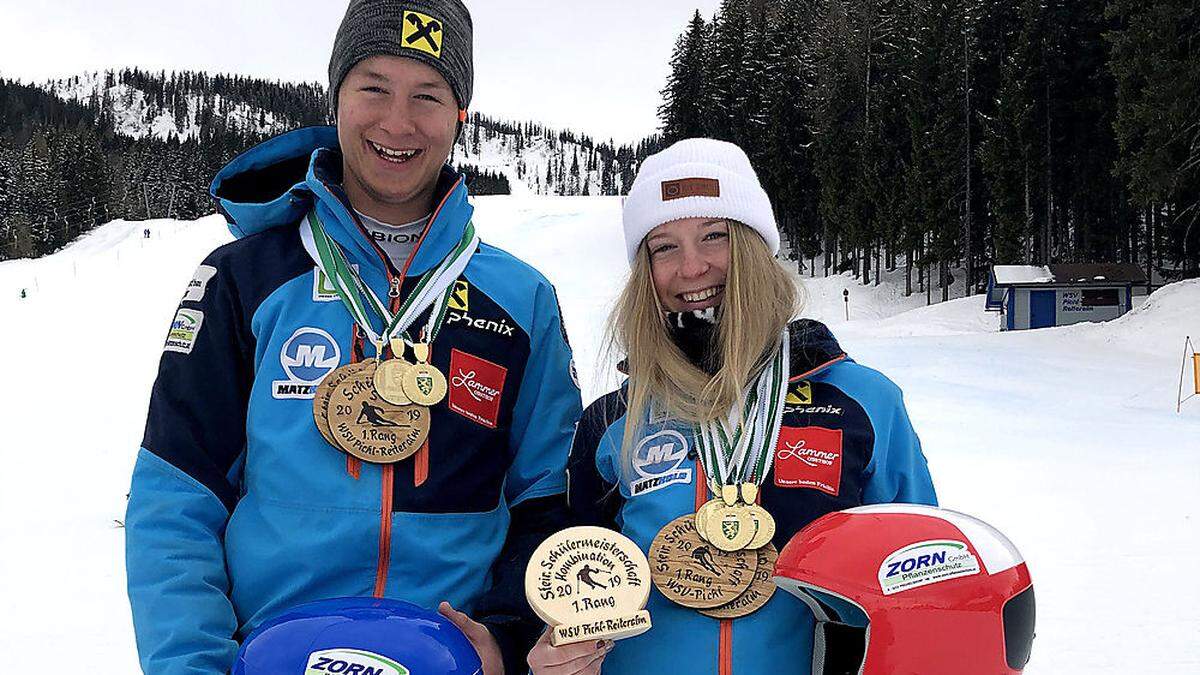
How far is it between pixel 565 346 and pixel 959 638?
4.07ft

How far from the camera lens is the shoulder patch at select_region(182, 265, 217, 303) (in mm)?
2197

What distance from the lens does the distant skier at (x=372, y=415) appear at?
211cm

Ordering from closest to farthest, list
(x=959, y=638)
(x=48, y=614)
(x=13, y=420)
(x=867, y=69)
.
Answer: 1. (x=959, y=638)
2. (x=48, y=614)
3. (x=13, y=420)
4. (x=867, y=69)

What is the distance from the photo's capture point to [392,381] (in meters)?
2.15

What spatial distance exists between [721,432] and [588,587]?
2.71ft

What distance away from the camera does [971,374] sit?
1675 cm

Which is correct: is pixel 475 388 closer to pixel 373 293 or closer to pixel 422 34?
pixel 373 293

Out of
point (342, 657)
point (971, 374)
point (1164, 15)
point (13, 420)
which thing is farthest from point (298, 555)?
point (1164, 15)

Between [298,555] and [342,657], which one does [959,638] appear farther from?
[298,555]

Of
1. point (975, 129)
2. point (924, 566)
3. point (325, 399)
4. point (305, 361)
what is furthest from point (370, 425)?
point (975, 129)

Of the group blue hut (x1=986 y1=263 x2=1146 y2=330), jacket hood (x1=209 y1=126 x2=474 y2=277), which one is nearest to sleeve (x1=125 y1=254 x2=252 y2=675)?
jacket hood (x1=209 y1=126 x2=474 y2=277)

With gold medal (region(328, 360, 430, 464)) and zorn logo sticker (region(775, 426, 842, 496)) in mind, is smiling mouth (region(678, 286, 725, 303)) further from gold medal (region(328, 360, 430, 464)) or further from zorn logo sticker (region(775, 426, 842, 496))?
gold medal (region(328, 360, 430, 464))

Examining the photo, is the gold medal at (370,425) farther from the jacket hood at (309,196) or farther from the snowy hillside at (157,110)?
the snowy hillside at (157,110)

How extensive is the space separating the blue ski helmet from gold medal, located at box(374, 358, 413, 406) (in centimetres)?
50
